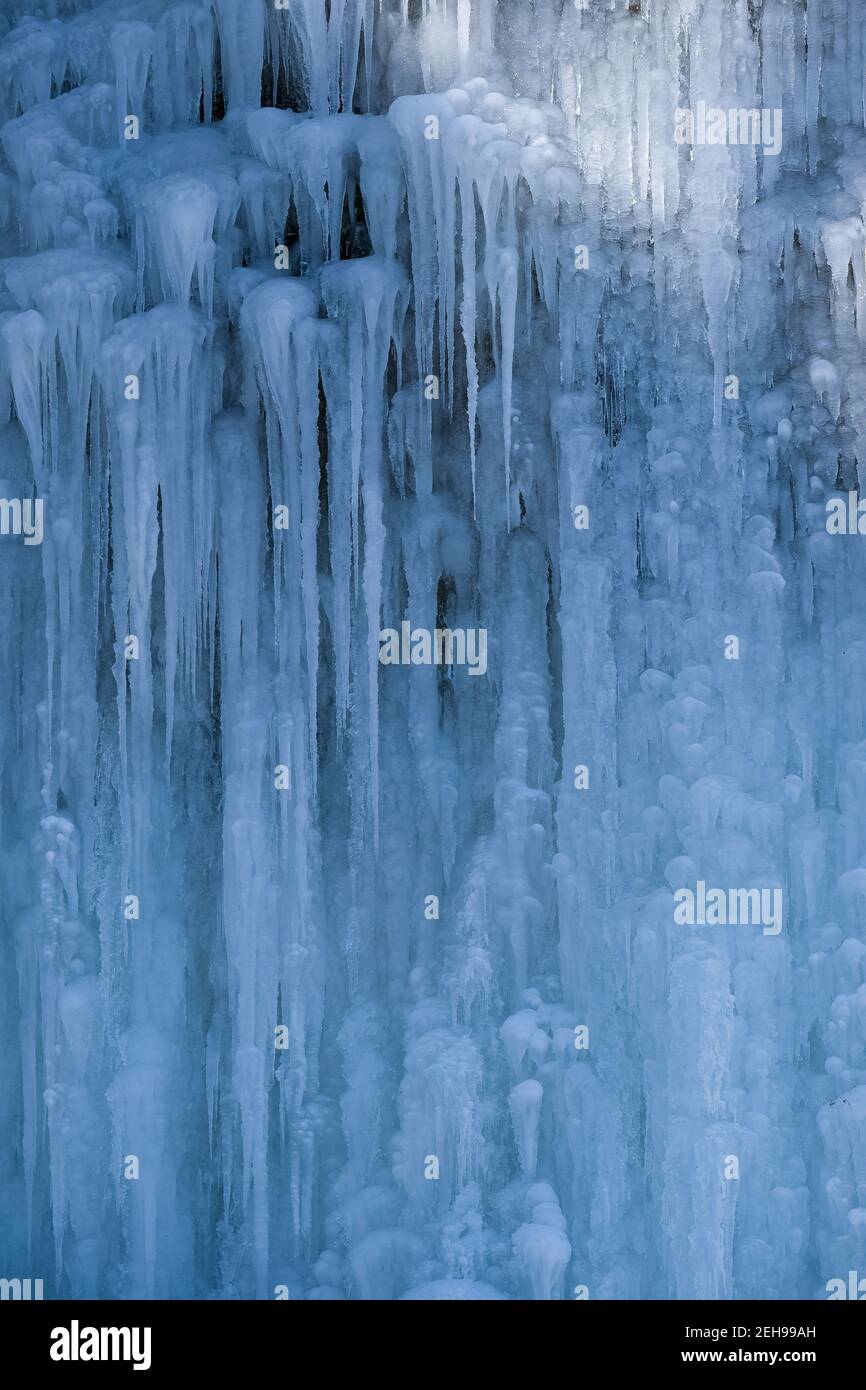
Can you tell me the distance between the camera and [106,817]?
6602 mm

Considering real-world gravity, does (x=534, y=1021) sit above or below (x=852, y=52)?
below

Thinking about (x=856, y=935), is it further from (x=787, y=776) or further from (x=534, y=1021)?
(x=534, y=1021)

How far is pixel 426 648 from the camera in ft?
21.7

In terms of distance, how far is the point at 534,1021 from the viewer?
21.2ft

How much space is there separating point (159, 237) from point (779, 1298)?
3.72 meters

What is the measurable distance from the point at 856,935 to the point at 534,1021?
3.35 feet

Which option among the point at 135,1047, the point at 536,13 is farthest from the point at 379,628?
the point at 536,13

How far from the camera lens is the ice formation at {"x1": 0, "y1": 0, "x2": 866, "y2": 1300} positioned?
646cm

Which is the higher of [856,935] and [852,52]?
[852,52]

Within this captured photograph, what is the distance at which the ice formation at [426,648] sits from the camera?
6457mm
